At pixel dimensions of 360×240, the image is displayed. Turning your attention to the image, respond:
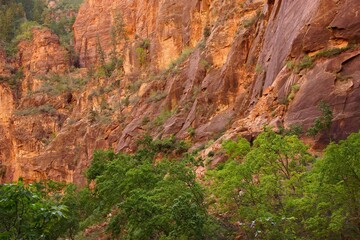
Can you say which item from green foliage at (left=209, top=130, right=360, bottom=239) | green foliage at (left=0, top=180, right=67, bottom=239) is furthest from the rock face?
green foliage at (left=0, top=180, right=67, bottom=239)

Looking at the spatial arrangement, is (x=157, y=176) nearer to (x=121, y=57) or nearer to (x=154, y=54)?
(x=154, y=54)

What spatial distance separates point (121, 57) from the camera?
2515 inches

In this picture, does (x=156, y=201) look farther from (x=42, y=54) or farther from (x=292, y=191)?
(x=42, y=54)

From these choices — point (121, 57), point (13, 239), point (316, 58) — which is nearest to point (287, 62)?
point (316, 58)

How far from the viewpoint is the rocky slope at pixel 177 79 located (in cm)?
2455

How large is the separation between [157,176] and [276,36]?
14122 millimetres

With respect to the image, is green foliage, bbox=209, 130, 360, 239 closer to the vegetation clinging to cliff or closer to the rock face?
the vegetation clinging to cliff

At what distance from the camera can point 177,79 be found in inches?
1711

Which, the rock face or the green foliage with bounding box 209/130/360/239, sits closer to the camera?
the green foliage with bounding box 209/130/360/239

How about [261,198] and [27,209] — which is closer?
[27,209]

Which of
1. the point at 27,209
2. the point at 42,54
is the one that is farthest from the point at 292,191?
the point at 42,54

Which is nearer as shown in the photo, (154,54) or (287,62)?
(287,62)

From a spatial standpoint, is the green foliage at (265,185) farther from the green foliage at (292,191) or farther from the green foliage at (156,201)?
the green foliage at (156,201)

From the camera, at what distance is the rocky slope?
24.5 meters
